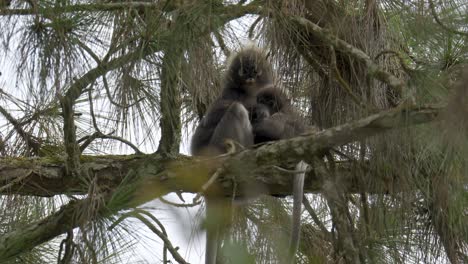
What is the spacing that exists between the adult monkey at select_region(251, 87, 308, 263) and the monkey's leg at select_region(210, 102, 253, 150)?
0.29 feet

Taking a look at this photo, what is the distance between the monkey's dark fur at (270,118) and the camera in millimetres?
4012

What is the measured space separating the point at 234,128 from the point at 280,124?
0.81 ft

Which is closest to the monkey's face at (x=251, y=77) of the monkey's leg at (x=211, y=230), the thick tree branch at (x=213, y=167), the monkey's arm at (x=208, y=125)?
the monkey's arm at (x=208, y=125)

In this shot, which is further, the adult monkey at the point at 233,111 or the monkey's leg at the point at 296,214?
the adult monkey at the point at 233,111

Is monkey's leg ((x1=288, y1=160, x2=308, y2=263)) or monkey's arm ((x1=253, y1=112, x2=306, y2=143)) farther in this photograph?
monkey's arm ((x1=253, y1=112, x2=306, y2=143))

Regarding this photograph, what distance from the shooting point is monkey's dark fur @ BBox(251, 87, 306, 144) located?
4.01 meters

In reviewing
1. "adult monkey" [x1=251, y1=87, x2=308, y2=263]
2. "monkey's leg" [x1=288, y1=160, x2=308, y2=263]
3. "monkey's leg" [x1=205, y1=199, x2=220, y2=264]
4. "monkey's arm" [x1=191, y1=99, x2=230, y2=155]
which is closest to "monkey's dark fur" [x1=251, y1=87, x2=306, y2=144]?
"adult monkey" [x1=251, y1=87, x2=308, y2=263]

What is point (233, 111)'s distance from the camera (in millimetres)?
4316

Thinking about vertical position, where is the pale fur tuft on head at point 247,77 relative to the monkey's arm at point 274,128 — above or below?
above

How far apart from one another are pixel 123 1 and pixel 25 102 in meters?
0.62

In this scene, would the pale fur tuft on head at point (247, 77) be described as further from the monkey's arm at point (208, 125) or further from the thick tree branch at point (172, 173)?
the thick tree branch at point (172, 173)

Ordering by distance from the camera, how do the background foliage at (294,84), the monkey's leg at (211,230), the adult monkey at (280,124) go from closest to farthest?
the background foliage at (294,84) → the monkey's leg at (211,230) → the adult monkey at (280,124)

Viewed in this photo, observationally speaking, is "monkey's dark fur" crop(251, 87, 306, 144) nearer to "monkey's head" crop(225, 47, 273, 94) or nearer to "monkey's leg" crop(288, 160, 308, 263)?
"monkey's head" crop(225, 47, 273, 94)

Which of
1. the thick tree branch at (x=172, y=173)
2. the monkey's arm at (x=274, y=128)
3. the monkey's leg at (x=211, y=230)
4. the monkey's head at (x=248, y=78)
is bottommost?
the monkey's leg at (x=211, y=230)
